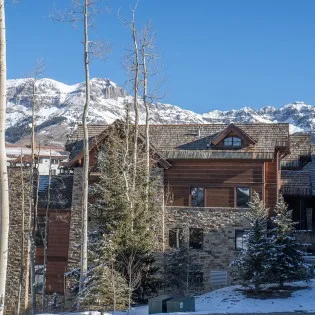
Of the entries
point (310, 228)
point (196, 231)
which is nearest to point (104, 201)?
point (196, 231)

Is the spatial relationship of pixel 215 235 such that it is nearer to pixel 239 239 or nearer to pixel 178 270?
pixel 239 239

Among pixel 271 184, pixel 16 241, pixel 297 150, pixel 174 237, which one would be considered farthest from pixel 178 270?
pixel 297 150

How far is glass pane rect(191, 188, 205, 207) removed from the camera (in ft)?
99.6

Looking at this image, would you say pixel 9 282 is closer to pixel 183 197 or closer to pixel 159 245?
pixel 159 245

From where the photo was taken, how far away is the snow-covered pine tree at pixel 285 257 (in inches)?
946

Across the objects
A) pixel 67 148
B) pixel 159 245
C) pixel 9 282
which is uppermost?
pixel 67 148

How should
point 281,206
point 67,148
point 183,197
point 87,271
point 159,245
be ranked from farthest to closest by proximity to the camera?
1. point 67,148
2. point 183,197
3. point 159,245
4. point 281,206
5. point 87,271

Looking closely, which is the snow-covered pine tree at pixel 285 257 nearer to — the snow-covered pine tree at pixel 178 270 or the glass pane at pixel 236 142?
the snow-covered pine tree at pixel 178 270

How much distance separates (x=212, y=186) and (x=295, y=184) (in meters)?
7.59

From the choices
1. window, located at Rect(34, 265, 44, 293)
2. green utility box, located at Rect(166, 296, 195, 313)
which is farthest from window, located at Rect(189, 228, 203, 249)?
green utility box, located at Rect(166, 296, 195, 313)

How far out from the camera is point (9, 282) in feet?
98.7

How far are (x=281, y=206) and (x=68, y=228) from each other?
11758 mm

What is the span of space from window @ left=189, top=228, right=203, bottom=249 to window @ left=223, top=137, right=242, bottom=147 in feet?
16.2

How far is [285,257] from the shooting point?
24.2 m
